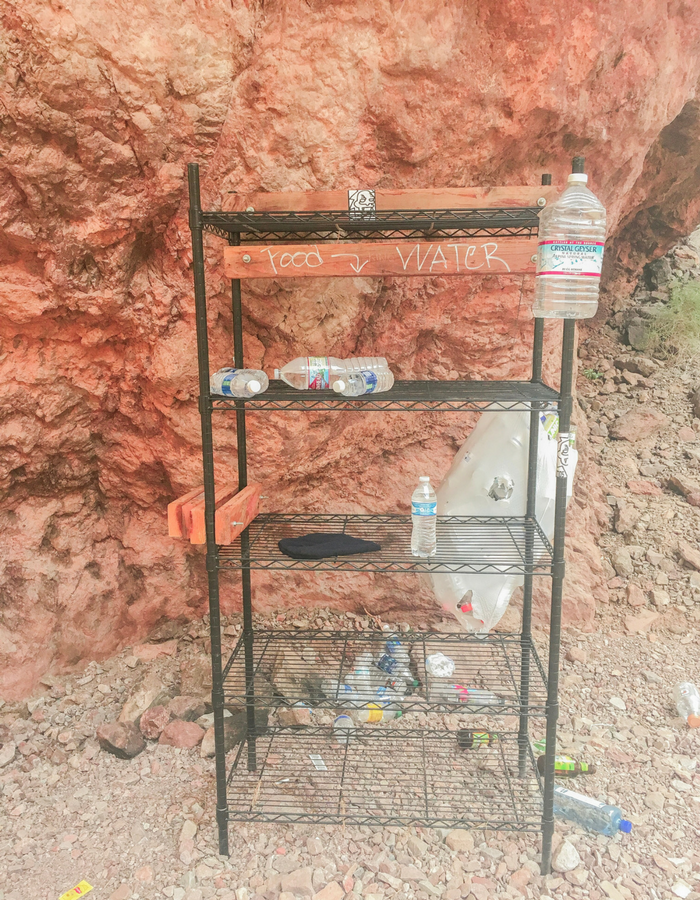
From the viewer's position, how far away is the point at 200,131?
2.29m

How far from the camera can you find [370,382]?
6.79 ft

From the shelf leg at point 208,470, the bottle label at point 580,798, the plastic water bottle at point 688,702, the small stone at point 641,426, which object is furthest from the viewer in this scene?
the small stone at point 641,426

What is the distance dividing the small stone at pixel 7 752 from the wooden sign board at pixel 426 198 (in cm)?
215

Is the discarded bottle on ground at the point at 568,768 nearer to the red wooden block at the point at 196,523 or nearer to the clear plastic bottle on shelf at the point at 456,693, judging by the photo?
the clear plastic bottle on shelf at the point at 456,693

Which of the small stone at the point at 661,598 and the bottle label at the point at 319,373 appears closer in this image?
the bottle label at the point at 319,373

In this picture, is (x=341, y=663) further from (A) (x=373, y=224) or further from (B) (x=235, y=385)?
(A) (x=373, y=224)

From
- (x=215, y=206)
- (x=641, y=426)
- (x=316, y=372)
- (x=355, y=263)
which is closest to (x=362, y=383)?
(x=316, y=372)

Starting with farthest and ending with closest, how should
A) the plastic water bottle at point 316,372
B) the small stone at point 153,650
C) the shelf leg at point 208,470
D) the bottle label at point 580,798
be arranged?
the small stone at point 153,650
the bottle label at point 580,798
the plastic water bottle at point 316,372
the shelf leg at point 208,470

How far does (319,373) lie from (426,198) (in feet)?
1.97

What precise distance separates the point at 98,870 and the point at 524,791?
142cm

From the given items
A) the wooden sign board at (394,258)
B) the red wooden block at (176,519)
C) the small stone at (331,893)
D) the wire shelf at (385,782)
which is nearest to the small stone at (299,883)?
the small stone at (331,893)

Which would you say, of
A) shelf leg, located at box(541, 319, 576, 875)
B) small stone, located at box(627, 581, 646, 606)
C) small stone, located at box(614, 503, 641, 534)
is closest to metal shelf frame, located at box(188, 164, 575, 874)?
shelf leg, located at box(541, 319, 576, 875)

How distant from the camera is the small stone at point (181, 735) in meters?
2.54

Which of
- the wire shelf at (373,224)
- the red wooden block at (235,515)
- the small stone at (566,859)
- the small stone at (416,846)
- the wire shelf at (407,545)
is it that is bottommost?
the small stone at (416,846)
